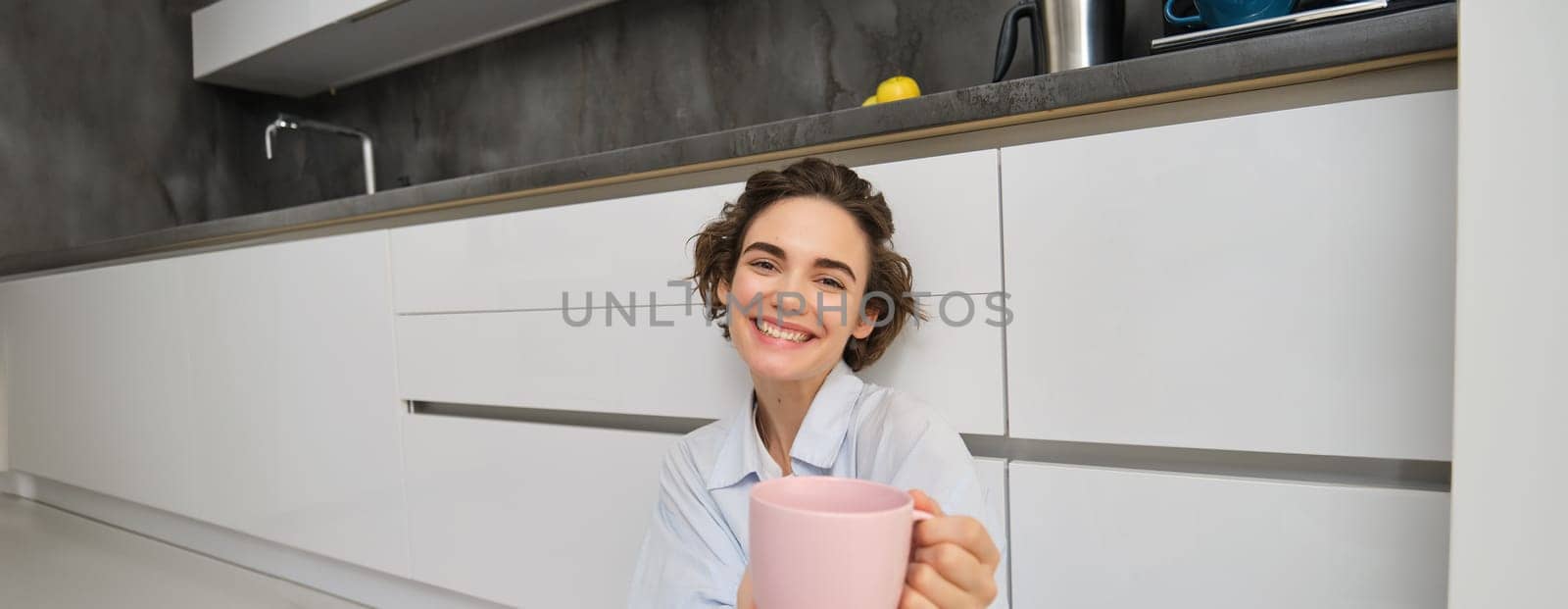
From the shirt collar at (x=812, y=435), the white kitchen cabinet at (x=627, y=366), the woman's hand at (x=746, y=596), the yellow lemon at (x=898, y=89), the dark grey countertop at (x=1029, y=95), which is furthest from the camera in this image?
the yellow lemon at (x=898, y=89)

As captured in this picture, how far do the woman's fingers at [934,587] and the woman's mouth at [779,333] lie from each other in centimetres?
38

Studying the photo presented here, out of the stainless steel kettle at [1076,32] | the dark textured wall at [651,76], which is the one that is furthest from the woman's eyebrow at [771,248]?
the dark textured wall at [651,76]

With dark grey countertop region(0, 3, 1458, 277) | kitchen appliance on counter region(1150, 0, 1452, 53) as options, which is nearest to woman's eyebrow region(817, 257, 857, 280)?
dark grey countertop region(0, 3, 1458, 277)

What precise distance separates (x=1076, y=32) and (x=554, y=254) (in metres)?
0.81

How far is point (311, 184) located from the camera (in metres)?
2.79

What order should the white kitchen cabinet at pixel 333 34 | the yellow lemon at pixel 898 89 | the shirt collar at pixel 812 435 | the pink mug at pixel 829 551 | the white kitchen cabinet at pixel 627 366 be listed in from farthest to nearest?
the white kitchen cabinet at pixel 333 34 < the yellow lemon at pixel 898 89 < the white kitchen cabinet at pixel 627 366 < the shirt collar at pixel 812 435 < the pink mug at pixel 829 551

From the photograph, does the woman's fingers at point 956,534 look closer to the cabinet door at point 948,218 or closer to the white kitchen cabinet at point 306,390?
the cabinet door at point 948,218

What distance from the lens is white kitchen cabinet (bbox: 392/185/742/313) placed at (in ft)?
3.56

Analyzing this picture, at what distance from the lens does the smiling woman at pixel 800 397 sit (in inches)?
27.9

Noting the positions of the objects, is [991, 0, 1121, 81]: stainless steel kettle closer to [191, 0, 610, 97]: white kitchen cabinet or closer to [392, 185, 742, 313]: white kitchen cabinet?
[392, 185, 742, 313]: white kitchen cabinet

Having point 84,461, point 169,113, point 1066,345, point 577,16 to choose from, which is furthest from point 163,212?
point 1066,345

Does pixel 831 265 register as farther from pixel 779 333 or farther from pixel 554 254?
pixel 554 254

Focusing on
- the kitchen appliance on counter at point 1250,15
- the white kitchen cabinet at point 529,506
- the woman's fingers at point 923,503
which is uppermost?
the kitchen appliance on counter at point 1250,15

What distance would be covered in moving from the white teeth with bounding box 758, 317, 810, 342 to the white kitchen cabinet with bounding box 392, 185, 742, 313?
1.06 feet
